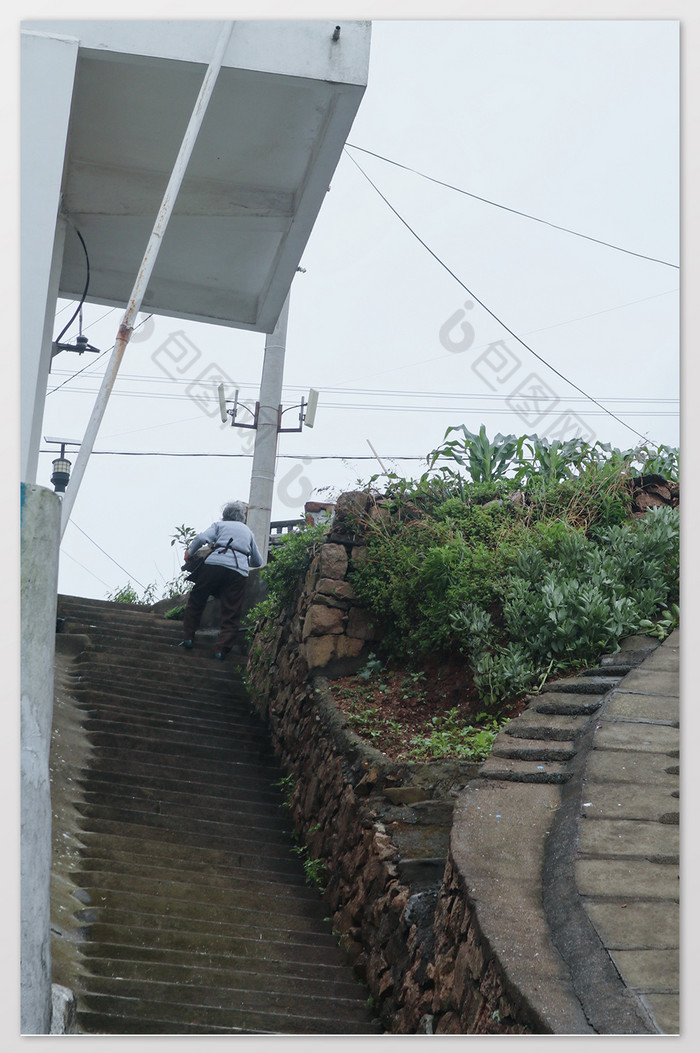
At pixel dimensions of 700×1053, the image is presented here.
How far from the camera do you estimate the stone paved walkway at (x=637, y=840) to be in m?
2.49

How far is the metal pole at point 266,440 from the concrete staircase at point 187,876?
215 centimetres

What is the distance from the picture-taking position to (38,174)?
11.0 ft

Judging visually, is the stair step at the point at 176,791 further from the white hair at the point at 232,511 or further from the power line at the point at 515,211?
the power line at the point at 515,211

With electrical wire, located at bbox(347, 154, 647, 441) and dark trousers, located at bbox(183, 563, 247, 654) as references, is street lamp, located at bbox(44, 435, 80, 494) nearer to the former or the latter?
dark trousers, located at bbox(183, 563, 247, 654)

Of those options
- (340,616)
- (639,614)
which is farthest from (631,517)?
(340,616)

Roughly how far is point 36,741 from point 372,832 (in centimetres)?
191

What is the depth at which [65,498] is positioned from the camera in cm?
293

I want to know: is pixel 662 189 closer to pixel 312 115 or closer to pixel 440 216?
pixel 440 216

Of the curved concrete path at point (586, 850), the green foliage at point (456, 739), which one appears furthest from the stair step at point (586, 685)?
the green foliage at point (456, 739)

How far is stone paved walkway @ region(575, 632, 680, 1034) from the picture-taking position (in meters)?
2.49

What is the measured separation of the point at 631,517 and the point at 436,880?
2.62 meters

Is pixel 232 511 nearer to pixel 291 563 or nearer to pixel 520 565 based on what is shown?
pixel 291 563

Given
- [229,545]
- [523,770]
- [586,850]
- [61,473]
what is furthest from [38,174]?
[61,473]

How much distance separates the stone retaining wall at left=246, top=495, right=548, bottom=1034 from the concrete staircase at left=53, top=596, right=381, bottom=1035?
0.16 meters
